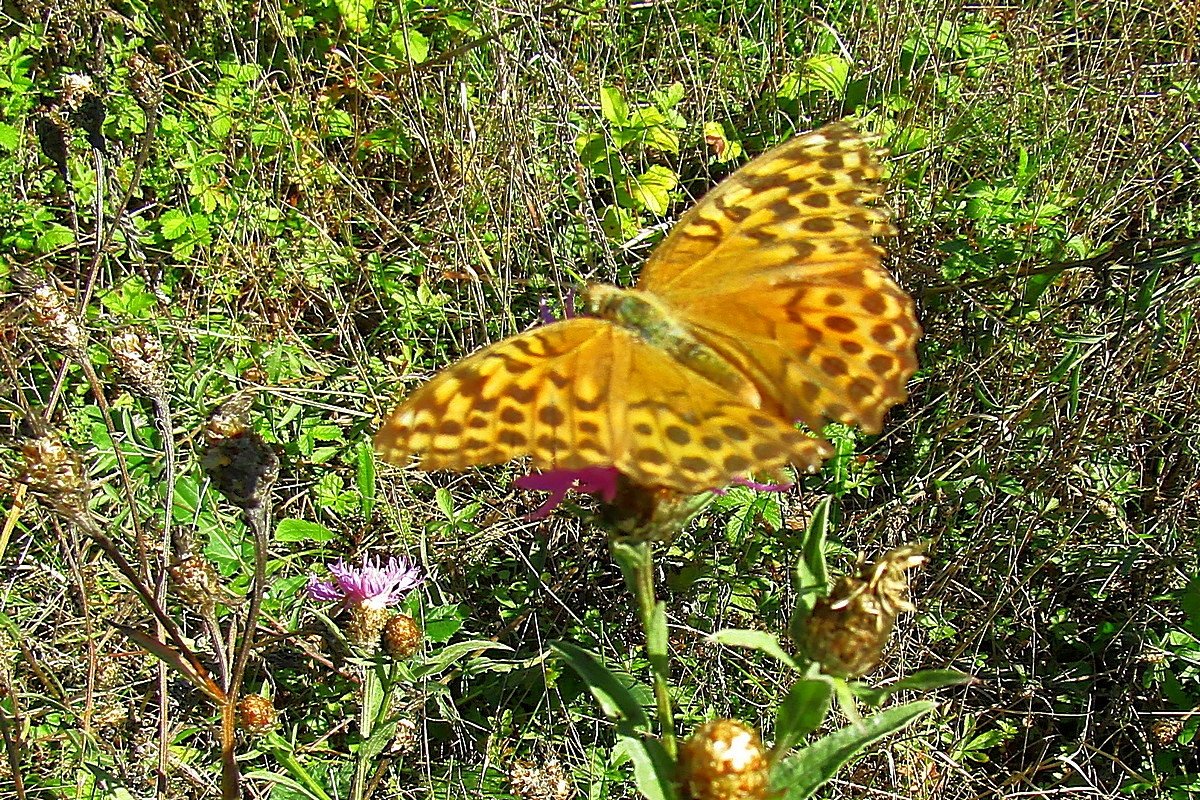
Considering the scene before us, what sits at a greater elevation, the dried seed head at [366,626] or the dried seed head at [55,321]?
the dried seed head at [55,321]

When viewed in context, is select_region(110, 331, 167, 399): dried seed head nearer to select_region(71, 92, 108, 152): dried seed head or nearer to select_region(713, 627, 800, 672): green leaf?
select_region(71, 92, 108, 152): dried seed head

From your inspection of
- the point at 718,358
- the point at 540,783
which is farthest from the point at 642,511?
the point at 540,783

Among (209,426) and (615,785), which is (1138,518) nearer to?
(615,785)

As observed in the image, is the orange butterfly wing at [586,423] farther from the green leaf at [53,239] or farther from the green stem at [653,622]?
the green leaf at [53,239]

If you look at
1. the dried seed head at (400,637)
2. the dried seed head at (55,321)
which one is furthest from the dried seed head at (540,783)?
the dried seed head at (55,321)

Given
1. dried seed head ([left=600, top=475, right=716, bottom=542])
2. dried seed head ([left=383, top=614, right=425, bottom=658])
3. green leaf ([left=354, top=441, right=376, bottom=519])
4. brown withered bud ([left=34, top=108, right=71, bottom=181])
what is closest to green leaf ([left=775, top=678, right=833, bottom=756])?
dried seed head ([left=600, top=475, right=716, bottom=542])
